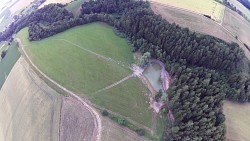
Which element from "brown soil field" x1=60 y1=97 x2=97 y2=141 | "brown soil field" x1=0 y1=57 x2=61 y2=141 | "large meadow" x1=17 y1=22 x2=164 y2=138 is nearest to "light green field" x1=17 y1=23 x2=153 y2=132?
"large meadow" x1=17 y1=22 x2=164 y2=138

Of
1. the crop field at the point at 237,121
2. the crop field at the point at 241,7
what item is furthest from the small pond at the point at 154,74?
the crop field at the point at 241,7

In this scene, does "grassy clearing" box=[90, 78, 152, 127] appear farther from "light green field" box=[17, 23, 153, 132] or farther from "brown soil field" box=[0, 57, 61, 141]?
"brown soil field" box=[0, 57, 61, 141]

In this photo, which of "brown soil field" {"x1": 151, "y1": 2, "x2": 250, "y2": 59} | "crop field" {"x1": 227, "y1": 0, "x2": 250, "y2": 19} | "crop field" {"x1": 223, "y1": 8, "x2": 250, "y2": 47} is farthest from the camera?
"crop field" {"x1": 227, "y1": 0, "x2": 250, "y2": 19}

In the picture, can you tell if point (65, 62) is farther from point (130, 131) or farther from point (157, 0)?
point (157, 0)

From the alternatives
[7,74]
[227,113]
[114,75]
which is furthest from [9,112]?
[227,113]

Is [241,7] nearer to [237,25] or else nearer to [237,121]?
[237,25]

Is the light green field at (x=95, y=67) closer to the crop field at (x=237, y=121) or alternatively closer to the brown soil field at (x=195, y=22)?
the brown soil field at (x=195, y=22)
